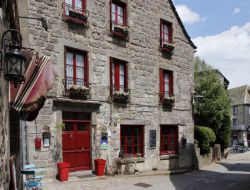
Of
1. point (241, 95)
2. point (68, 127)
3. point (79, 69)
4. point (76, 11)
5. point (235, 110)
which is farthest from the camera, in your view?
point (235, 110)

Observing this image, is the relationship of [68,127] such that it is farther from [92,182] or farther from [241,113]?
[241,113]

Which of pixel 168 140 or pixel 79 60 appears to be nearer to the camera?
pixel 79 60

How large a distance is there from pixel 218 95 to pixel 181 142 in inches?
309

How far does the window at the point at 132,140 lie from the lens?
1444 centimetres

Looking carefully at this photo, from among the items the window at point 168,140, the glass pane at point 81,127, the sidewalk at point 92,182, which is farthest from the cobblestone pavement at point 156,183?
the window at point 168,140

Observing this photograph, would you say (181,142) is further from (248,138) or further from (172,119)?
(248,138)

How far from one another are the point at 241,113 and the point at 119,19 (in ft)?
131

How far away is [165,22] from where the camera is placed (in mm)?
17016

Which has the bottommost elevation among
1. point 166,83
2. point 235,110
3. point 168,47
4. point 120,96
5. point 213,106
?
point 235,110

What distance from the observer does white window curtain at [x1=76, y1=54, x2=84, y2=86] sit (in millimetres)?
12539

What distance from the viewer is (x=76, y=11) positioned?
12.4 meters

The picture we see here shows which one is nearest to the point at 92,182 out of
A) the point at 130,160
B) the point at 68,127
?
the point at 68,127

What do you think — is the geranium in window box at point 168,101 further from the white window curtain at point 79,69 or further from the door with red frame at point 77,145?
the white window curtain at point 79,69

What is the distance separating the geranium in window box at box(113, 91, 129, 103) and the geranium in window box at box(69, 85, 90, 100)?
1490 millimetres
